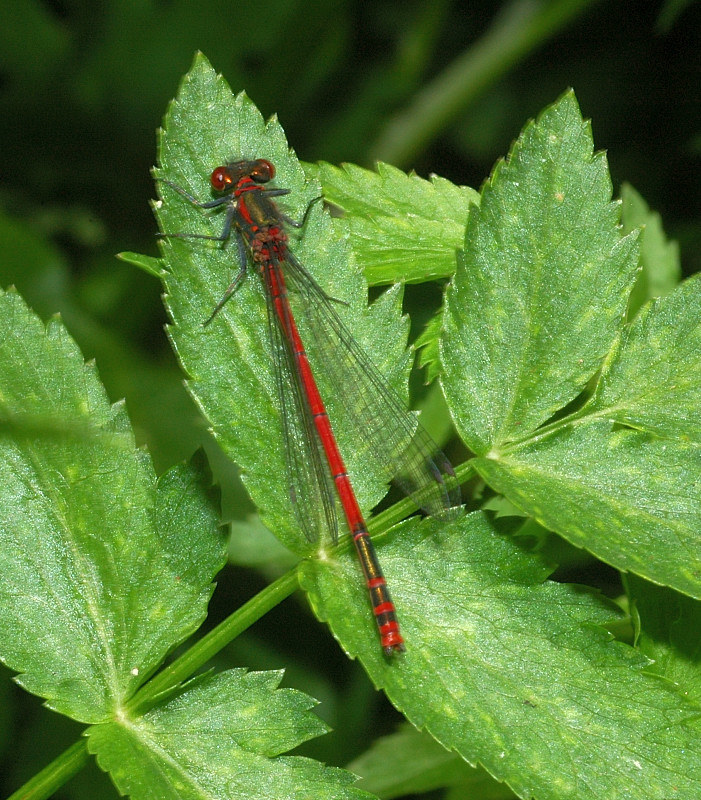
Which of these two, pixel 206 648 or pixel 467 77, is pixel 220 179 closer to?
pixel 206 648

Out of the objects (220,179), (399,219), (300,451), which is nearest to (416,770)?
(300,451)

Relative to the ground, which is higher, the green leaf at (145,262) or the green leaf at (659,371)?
the green leaf at (145,262)

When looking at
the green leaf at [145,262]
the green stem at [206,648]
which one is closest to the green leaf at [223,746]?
the green stem at [206,648]

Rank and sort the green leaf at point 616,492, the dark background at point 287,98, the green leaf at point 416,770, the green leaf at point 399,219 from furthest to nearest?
the dark background at point 287,98
the green leaf at point 416,770
the green leaf at point 399,219
the green leaf at point 616,492

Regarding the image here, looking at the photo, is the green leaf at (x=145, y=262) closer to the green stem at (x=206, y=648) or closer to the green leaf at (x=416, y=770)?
the green stem at (x=206, y=648)

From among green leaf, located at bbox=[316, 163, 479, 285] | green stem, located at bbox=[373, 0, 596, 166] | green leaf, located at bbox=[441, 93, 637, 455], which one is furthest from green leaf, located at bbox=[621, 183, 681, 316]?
green stem, located at bbox=[373, 0, 596, 166]

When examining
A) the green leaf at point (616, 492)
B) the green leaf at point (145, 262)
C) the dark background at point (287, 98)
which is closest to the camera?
the green leaf at point (616, 492)

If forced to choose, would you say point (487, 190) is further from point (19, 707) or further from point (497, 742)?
point (19, 707)
